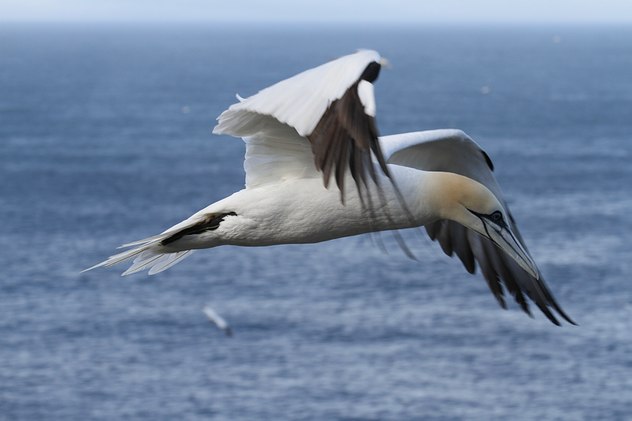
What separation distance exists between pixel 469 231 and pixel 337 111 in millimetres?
5130

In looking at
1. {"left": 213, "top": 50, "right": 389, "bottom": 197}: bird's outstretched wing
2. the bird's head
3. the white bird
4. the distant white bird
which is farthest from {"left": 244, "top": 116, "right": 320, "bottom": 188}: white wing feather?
the distant white bird

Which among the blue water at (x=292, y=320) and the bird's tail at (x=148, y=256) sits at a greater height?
the bird's tail at (x=148, y=256)

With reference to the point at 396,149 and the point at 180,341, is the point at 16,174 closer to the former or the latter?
the point at 180,341

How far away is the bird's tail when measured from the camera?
10.3 metres

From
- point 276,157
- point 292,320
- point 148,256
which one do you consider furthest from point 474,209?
point 292,320

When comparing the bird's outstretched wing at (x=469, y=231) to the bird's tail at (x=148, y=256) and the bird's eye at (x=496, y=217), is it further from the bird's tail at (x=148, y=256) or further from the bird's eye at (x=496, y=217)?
the bird's tail at (x=148, y=256)

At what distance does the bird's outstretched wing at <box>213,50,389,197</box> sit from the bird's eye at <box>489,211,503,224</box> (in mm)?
2244

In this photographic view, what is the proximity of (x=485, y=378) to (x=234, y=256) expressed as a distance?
93.9ft

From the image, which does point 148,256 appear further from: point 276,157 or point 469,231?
point 469,231

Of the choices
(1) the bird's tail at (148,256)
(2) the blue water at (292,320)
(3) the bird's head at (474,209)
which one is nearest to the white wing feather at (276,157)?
(1) the bird's tail at (148,256)

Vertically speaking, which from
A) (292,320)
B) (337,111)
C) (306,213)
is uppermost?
(337,111)

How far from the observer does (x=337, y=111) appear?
26.0 ft

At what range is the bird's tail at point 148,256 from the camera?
10266 millimetres

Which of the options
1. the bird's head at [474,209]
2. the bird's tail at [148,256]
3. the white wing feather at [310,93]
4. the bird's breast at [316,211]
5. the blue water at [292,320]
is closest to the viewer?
the white wing feather at [310,93]
